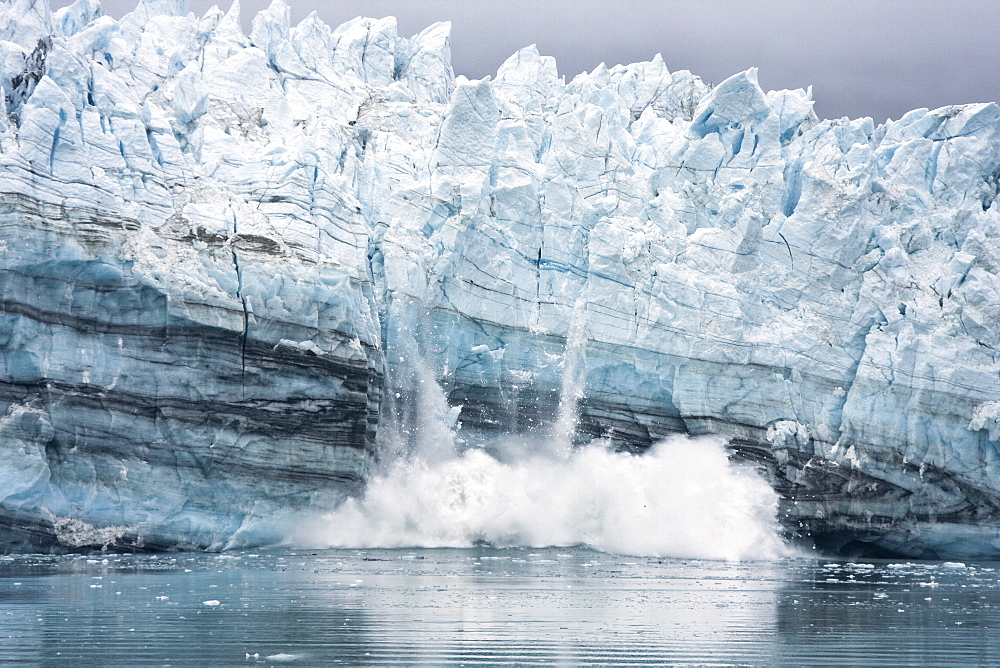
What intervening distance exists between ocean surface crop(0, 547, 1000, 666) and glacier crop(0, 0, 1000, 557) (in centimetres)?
178

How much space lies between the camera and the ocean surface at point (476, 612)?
855 cm

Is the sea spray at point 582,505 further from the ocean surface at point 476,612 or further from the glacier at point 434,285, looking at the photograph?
the ocean surface at point 476,612

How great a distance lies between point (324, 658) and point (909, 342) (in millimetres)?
12033

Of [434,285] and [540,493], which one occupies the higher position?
[434,285]

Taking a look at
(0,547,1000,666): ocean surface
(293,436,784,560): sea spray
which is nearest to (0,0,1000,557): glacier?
(293,436,784,560): sea spray

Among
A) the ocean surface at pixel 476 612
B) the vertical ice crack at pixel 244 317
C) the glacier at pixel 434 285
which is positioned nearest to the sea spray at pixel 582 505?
the glacier at pixel 434 285

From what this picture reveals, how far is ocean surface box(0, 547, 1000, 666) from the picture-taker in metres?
8.55

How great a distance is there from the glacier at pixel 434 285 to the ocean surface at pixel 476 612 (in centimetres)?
178

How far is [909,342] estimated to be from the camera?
1717 cm

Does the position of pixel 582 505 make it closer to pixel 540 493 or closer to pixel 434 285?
pixel 540 493

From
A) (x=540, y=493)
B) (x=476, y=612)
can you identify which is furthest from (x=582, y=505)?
(x=476, y=612)

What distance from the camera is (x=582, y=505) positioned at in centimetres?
1748

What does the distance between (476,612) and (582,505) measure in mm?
7144

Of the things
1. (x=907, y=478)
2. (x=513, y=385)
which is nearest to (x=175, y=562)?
(x=513, y=385)
